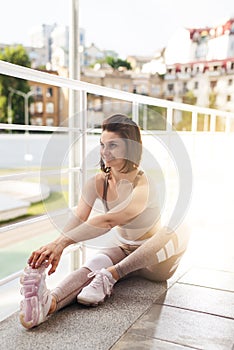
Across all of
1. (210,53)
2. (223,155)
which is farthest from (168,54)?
(223,155)

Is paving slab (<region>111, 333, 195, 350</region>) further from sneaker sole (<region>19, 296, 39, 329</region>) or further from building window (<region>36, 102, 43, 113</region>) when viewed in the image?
building window (<region>36, 102, 43, 113</region>)

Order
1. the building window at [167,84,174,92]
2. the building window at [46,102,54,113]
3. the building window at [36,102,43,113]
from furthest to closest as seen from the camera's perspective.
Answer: the building window at [36,102,43,113], the building window at [46,102,54,113], the building window at [167,84,174,92]

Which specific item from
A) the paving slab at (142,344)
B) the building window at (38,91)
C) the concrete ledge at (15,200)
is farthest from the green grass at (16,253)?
the building window at (38,91)

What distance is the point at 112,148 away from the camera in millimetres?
1222

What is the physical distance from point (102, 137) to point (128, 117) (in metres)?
0.13

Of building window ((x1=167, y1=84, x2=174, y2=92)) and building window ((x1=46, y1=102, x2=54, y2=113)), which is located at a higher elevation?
building window ((x1=167, y1=84, x2=174, y2=92))

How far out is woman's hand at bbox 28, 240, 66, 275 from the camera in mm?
1066

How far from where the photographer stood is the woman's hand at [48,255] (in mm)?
1066

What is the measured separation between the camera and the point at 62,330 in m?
1.08

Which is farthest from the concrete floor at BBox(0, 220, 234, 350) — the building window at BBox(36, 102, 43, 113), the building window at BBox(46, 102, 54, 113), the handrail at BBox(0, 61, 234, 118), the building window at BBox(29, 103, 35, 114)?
the building window at BBox(29, 103, 35, 114)

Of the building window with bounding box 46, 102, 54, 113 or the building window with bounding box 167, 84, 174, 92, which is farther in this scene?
the building window with bounding box 46, 102, 54, 113

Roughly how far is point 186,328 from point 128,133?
628 millimetres

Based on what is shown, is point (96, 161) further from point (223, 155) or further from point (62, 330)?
point (223, 155)

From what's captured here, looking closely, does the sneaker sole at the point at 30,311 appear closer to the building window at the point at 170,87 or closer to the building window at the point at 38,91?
the building window at the point at 170,87
